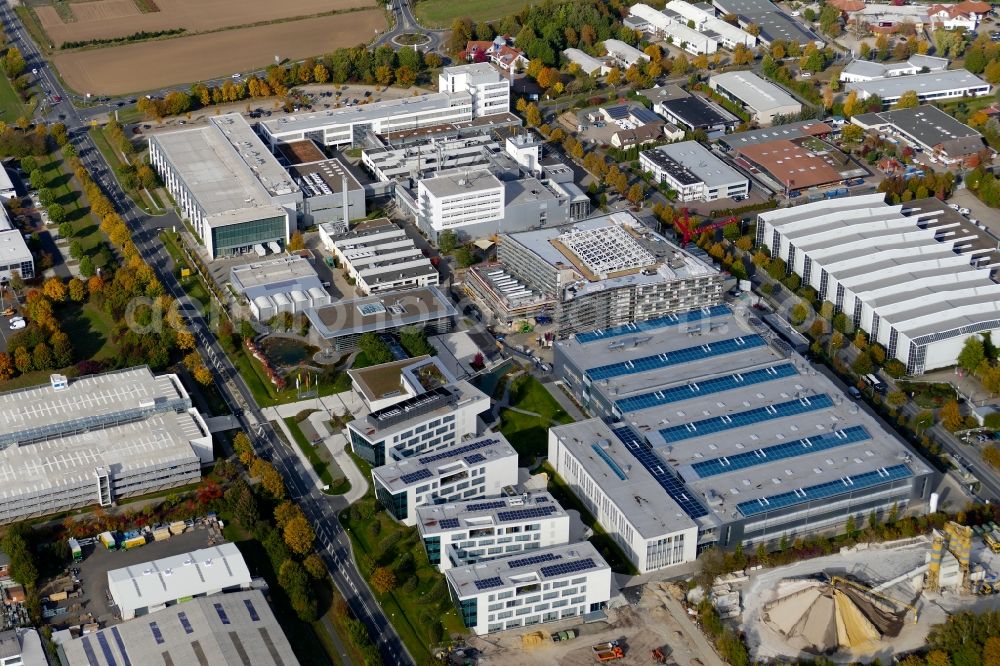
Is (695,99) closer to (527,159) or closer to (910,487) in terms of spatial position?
(527,159)

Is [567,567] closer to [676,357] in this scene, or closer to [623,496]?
[623,496]

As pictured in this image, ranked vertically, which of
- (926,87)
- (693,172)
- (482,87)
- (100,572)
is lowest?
(926,87)

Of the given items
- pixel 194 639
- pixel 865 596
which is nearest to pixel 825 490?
pixel 865 596

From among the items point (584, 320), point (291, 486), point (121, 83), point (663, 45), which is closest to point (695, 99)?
point (663, 45)

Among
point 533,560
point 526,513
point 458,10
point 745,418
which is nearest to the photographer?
point 533,560

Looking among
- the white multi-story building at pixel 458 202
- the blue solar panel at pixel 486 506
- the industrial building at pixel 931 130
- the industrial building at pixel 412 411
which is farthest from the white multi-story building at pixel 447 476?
the industrial building at pixel 931 130

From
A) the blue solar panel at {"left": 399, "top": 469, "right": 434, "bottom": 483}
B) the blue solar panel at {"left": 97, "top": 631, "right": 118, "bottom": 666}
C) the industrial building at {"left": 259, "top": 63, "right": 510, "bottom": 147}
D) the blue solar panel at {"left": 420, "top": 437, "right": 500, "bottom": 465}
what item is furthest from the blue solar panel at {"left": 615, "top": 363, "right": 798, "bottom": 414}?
the industrial building at {"left": 259, "top": 63, "right": 510, "bottom": 147}

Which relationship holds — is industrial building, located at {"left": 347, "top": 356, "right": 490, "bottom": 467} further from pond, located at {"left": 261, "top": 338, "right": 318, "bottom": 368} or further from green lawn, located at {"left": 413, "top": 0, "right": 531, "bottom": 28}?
green lawn, located at {"left": 413, "top": 0, "right": 531, "bottom": 28}
